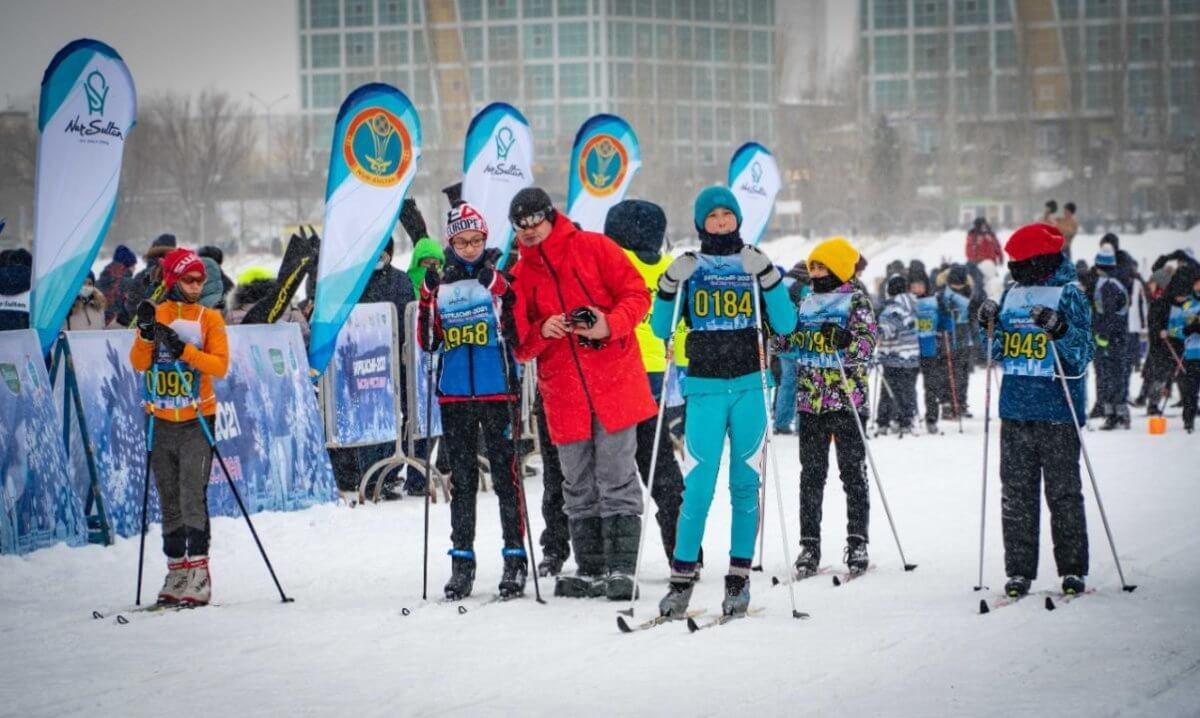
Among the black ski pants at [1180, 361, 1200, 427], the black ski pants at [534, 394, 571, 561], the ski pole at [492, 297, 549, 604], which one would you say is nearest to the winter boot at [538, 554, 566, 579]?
the black ski pants at [534, 394, 571, 561]

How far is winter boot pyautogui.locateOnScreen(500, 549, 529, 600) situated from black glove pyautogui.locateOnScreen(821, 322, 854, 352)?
7.06ft

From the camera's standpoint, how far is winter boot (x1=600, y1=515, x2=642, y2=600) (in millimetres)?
7773

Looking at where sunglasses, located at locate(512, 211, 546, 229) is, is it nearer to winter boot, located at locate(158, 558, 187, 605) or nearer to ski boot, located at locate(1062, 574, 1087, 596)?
winter boot, located at locate(158, 558, 187, 605)

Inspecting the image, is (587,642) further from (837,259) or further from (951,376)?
(951,376)

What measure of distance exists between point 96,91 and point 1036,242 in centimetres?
632

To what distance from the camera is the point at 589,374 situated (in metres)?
7.68

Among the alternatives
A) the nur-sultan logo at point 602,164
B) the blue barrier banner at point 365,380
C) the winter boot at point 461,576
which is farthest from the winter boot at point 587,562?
the nur-sultan logo at point 602,164

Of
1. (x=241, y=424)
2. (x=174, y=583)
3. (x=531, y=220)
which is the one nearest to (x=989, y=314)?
(x=531, y=220)

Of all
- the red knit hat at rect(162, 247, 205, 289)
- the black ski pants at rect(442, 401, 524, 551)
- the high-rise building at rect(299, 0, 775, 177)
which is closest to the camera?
the black ski pants at rect(442, 401, 524, 551)

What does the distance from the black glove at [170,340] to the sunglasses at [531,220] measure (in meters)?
1.81

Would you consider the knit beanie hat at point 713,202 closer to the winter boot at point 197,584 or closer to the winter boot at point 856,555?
the winter boot at point 856,555

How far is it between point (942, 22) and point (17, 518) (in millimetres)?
108318

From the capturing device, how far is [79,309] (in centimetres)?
1220

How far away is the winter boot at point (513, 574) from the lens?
7.89 m
